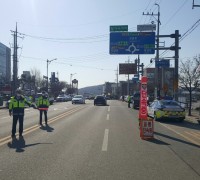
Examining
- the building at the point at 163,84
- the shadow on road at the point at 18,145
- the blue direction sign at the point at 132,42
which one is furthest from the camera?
the building at the point at 163,84

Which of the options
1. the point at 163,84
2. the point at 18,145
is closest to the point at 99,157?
the point at 18,145

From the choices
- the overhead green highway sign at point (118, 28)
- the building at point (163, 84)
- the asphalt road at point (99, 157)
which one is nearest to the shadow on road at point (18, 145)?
the asphalt road at point (99, 157)

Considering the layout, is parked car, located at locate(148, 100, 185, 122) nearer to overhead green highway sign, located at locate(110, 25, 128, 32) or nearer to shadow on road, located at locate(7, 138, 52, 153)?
overhead green highway sign, located at locate(110, 25, 128, 32)

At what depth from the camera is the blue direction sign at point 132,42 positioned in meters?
33.1

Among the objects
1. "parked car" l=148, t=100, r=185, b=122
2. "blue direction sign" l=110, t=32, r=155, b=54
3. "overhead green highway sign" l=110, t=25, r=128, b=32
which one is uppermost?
"overhead green highway sign" l=110, t=25, r=128, b=32

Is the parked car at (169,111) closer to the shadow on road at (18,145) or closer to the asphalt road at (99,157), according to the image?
the asphalt road at (99,157)

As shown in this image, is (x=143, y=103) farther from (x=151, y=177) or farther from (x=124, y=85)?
(x=124, y=85)

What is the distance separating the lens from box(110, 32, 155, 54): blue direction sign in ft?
Result: 109

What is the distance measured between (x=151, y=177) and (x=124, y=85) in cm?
13676

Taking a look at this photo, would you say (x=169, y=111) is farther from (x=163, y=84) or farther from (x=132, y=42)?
(x=163, y=84)

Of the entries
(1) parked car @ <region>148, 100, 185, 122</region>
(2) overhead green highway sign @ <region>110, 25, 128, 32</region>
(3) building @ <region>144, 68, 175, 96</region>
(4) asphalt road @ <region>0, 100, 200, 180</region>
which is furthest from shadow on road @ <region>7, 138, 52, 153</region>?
(3) building @ <region>144, 68, 175, 96</region>

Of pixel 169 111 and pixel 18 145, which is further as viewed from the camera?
pixel 169 111

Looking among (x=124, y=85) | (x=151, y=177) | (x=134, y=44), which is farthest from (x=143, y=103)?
(x=124, y=85)

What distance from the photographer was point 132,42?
3316 cm
